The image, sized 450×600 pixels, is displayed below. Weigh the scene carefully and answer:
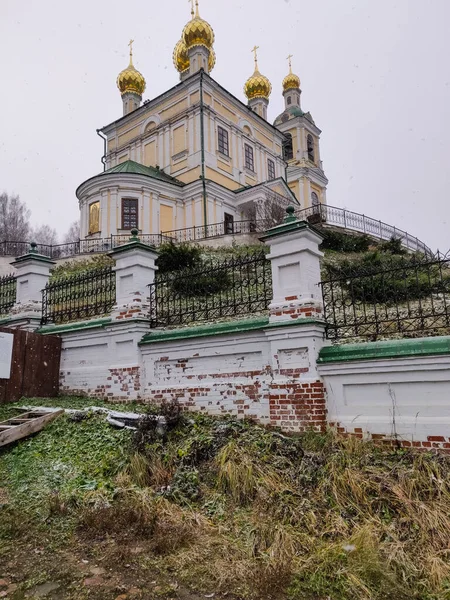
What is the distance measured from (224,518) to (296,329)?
7.79 ft

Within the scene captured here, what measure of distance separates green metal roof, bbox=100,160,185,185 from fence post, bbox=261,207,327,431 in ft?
64.2

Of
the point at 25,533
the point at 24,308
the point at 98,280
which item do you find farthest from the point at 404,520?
the point at 24,308

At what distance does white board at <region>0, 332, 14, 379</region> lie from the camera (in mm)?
7172

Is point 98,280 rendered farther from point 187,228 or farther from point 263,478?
point 187,228

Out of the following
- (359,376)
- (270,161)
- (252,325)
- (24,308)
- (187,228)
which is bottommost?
(359,376)

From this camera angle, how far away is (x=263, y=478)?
13.4 feet

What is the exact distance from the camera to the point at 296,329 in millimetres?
5453

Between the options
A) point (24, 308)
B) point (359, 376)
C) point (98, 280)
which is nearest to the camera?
point (359, 376)

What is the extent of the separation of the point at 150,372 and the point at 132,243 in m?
2.09

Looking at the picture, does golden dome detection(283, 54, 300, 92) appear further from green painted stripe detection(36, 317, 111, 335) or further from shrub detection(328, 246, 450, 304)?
green painted stripe detection(36, 317, 111, 335)

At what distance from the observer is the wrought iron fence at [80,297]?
8023 millimetres

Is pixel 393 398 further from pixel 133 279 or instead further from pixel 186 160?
pixel 186 160

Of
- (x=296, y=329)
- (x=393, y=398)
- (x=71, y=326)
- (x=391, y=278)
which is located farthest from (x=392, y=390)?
(x=71, y=326)

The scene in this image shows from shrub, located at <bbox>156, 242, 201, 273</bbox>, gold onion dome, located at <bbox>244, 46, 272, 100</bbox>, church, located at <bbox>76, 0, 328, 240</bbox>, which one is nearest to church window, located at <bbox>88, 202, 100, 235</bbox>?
church, located at <bbox>76, 0, 328, 240</bbox>
